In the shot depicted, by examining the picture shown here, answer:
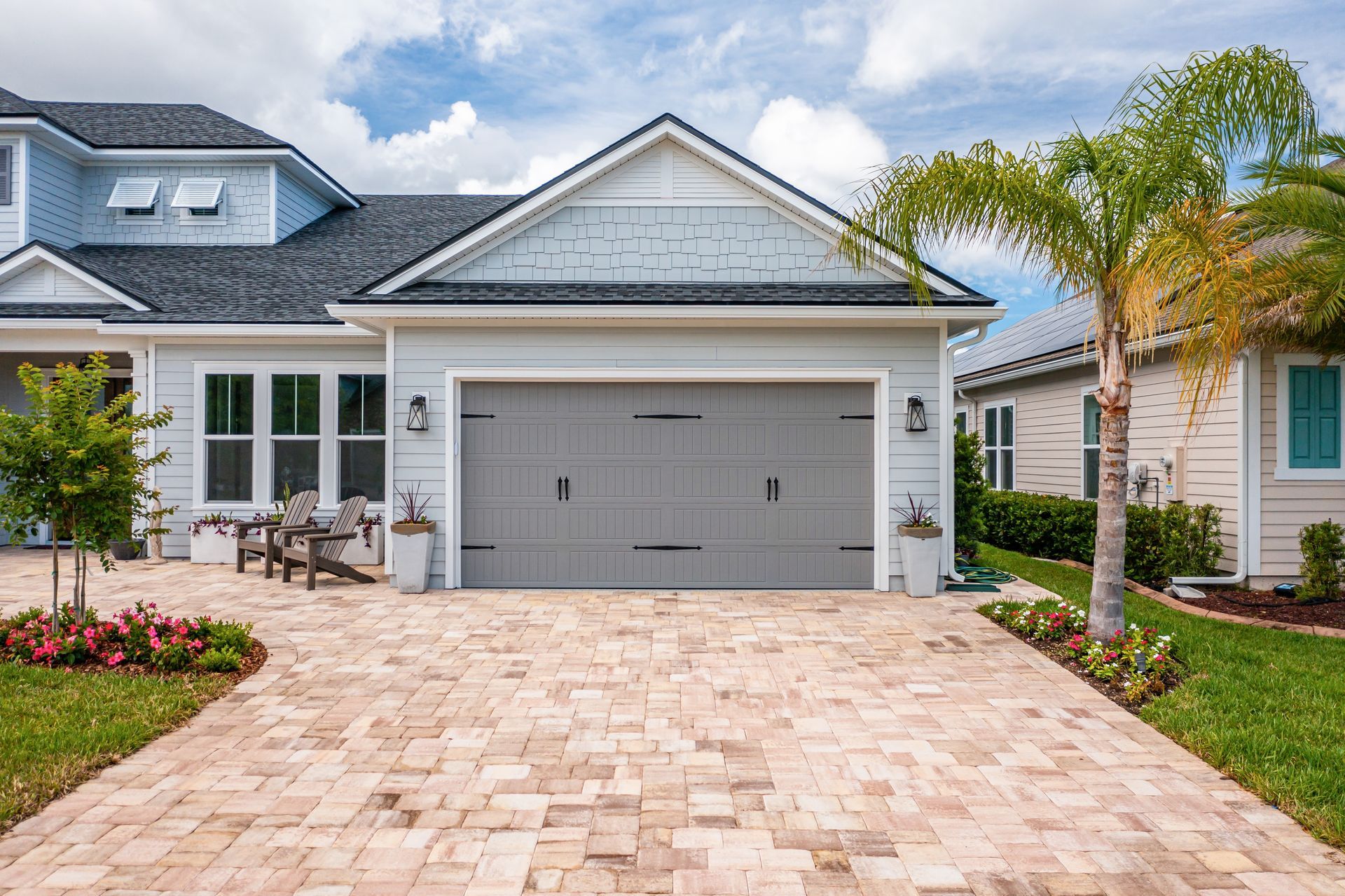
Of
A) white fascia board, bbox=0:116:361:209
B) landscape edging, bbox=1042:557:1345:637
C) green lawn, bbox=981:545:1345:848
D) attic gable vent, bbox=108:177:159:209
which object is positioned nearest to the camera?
green lawn, bbox=981:545:1345:848

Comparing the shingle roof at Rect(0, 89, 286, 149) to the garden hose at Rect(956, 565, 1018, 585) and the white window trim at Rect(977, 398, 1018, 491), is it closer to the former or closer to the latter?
the garden hose at Rect(956, 565, 1018, 585)

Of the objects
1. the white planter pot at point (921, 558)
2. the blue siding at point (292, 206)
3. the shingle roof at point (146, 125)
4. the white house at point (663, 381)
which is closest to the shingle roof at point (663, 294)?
the white house at point (663, 381)

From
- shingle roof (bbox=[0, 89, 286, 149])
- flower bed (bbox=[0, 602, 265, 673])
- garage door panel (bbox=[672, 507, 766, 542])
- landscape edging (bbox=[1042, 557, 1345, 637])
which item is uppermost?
shingle roof (bbox=[0, 89, 286, 149])

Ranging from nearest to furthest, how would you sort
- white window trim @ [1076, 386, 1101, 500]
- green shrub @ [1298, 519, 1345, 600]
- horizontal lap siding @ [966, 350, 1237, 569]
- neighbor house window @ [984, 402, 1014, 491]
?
green shrub @ [1298, 519, 1345, 600]
horizontal lap siding @ [966, 350, 1237, 569]
white window trim @ [1076, 386, 1101, 500]
neighbor house window @ [984, 402, 1014, 491]

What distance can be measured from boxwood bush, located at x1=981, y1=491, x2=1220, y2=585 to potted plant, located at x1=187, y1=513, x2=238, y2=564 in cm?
1006

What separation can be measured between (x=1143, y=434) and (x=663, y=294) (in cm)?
684

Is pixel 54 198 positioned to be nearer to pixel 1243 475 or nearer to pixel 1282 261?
pixel 1282 261

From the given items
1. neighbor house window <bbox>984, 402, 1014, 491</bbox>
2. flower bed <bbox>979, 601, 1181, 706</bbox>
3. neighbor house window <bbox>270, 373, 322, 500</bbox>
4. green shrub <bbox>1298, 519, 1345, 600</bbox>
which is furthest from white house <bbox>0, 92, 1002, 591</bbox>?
neighbor house window <bbox>984, 402, 1014, 491</bbox>

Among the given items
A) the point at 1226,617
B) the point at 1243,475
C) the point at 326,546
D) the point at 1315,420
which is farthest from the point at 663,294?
the point at 1315,420

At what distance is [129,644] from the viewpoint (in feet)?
20.1

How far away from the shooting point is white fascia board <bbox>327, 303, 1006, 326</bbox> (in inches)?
346

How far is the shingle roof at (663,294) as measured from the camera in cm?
884

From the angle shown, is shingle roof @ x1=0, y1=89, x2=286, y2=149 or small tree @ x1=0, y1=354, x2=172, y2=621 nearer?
small tree @ x1=0, y1=354, x2=172, y2=621

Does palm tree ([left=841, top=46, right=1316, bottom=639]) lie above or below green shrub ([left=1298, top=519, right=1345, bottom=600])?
above
